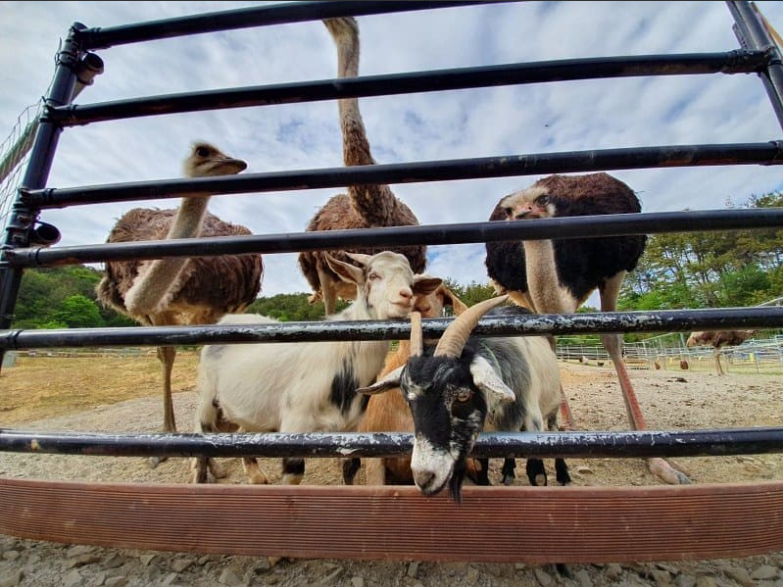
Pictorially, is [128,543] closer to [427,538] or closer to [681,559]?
[427,538]

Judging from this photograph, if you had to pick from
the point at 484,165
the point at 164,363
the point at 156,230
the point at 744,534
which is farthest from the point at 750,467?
the point at 156,230

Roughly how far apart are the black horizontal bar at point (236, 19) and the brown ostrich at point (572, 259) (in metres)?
1.88

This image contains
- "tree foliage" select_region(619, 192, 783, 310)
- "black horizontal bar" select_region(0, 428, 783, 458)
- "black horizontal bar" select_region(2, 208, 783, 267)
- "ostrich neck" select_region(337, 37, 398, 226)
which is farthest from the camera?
"tree foliage" select_region(619, 192, 783, 310)

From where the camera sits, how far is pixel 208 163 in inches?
116

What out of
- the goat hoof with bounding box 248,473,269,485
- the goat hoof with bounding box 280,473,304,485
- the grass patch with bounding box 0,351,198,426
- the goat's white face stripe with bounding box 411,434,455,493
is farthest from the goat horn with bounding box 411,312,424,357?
the grass patch with bounding box 0,351,198,426

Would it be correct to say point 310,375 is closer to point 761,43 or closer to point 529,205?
point 529,205

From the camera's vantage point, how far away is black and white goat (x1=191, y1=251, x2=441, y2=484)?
2.41m

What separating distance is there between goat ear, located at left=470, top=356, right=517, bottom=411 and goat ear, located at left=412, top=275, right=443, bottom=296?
1123mm

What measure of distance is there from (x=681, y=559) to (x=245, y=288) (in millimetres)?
5646

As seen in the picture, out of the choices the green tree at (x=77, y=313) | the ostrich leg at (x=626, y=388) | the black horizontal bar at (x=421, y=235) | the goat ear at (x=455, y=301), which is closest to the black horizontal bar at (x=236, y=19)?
the black horizontal bar at (x=421, y=235)

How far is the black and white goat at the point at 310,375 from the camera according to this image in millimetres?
2406

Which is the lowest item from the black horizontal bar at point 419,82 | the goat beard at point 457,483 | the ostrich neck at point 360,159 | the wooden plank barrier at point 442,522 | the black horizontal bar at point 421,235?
the wooden plank barrier at point 442,522

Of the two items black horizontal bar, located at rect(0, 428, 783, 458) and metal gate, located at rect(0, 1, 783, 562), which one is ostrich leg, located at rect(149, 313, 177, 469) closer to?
metal gate, located at rect(0, 1, 783, 562)

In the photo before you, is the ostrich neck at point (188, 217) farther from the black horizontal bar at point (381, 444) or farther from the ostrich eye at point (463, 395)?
the ostrich eye at point (463, 395)
